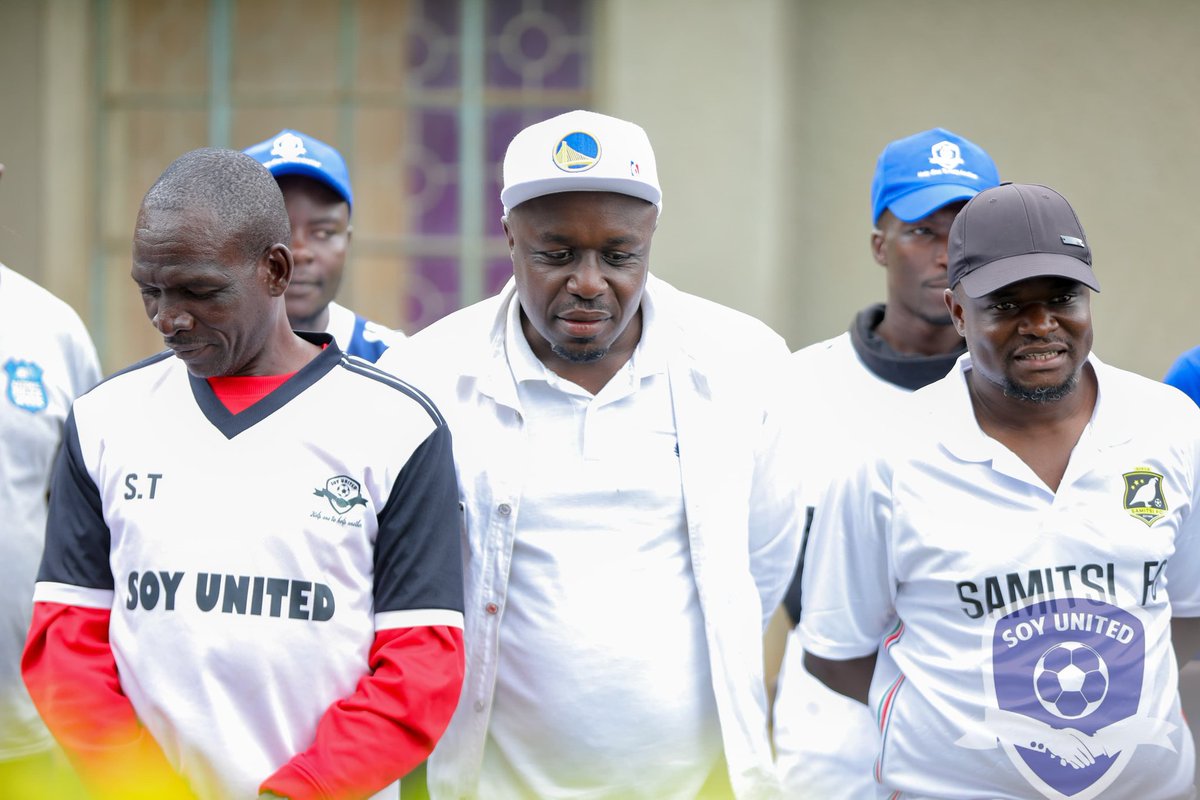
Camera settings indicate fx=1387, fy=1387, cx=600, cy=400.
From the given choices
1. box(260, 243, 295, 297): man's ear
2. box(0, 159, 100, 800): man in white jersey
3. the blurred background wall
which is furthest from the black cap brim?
the blurred background wall

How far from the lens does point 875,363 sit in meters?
3.92

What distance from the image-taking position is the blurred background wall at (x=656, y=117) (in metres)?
6.18

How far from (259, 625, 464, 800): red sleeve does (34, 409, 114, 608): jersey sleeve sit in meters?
0.53

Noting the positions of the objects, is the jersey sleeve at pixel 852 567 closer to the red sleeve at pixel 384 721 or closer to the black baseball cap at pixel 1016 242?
the black baseball cap at pixel 1016 242

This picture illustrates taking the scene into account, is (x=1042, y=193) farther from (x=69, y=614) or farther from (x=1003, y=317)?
(x=69, y=614)

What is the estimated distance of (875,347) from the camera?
157 inches

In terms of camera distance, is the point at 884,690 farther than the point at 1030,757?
Yes

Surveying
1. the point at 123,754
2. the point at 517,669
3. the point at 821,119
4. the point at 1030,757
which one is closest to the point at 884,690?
the point at 1030,757

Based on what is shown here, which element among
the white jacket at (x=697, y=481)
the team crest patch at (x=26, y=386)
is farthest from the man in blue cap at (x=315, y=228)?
the white jacket at (x=697, y=481)

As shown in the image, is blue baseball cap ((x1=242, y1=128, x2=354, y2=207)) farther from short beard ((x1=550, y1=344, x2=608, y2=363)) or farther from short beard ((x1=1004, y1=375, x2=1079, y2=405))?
short beard ((x1=1004, y1=375, x2=1079, y2=405))

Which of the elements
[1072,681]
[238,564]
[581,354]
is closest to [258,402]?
[238,564]

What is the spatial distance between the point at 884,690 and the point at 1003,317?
33.8 inches

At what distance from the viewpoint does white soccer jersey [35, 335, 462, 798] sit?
8.42 feet

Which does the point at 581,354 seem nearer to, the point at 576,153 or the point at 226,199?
the point at 576,153
